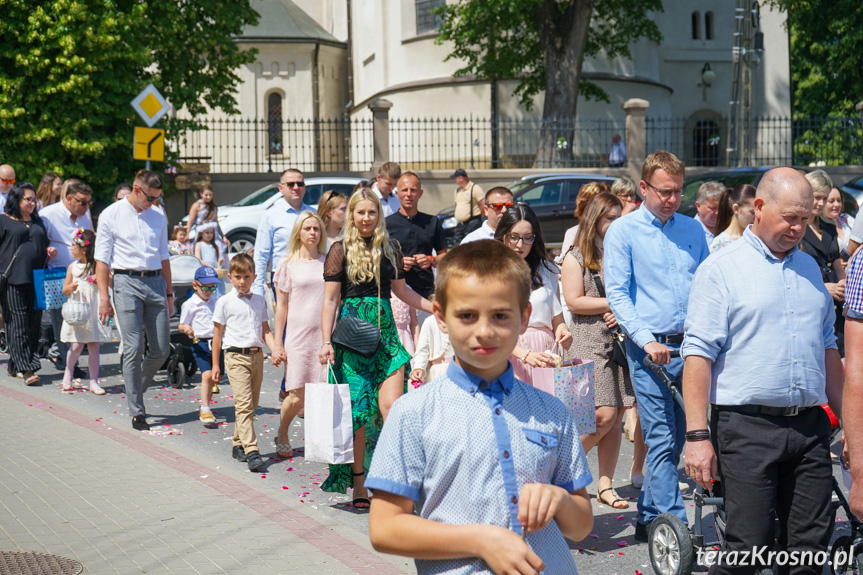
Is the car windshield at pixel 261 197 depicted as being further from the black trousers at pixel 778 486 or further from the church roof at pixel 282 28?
the church roof at pixel 282 28

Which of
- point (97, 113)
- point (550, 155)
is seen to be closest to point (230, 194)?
point (97, 113)

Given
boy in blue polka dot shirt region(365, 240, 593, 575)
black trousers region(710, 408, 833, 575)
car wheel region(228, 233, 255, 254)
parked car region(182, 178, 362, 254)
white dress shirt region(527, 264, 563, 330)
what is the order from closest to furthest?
boy in blue polka dot shirt region(365, 240, 593, 575) → black trousers region(710, 408, 833, 575) → white dress shirt region(527, 264, 563, 330) → parked car region(182, 178, 362, 254) → car wheel region(228, 233, 255, 254)

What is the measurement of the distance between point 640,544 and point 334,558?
1.75 m

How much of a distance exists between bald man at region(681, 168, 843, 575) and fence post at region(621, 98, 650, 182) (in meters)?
23.4

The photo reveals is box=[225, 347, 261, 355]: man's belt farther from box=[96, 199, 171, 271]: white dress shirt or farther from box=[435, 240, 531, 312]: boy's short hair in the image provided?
box=[435, 240, 531, 312]: boy's short hair

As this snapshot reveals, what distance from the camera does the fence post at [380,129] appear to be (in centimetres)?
2734

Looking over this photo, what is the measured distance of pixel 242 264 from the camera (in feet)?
28.9

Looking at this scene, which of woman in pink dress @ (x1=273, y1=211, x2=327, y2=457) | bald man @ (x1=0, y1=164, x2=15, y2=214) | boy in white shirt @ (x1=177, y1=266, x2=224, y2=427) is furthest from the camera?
bald man @ (x1=0, y1=164, x2=15, y2=214)

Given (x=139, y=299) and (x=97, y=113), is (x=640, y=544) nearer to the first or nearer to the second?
(x=139, y=299)

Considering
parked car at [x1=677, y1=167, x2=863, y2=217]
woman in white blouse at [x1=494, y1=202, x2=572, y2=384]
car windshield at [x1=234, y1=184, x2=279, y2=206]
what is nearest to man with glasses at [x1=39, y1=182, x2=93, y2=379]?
woman in white blouse at [x1=494, y1=202, x2=572, y2=384]

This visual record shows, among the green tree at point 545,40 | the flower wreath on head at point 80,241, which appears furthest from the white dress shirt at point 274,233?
the green tree at point 545,40

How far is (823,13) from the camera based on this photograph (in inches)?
1407

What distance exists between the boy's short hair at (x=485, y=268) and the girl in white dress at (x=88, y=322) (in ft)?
29.5

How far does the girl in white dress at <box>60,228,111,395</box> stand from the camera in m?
11.1
